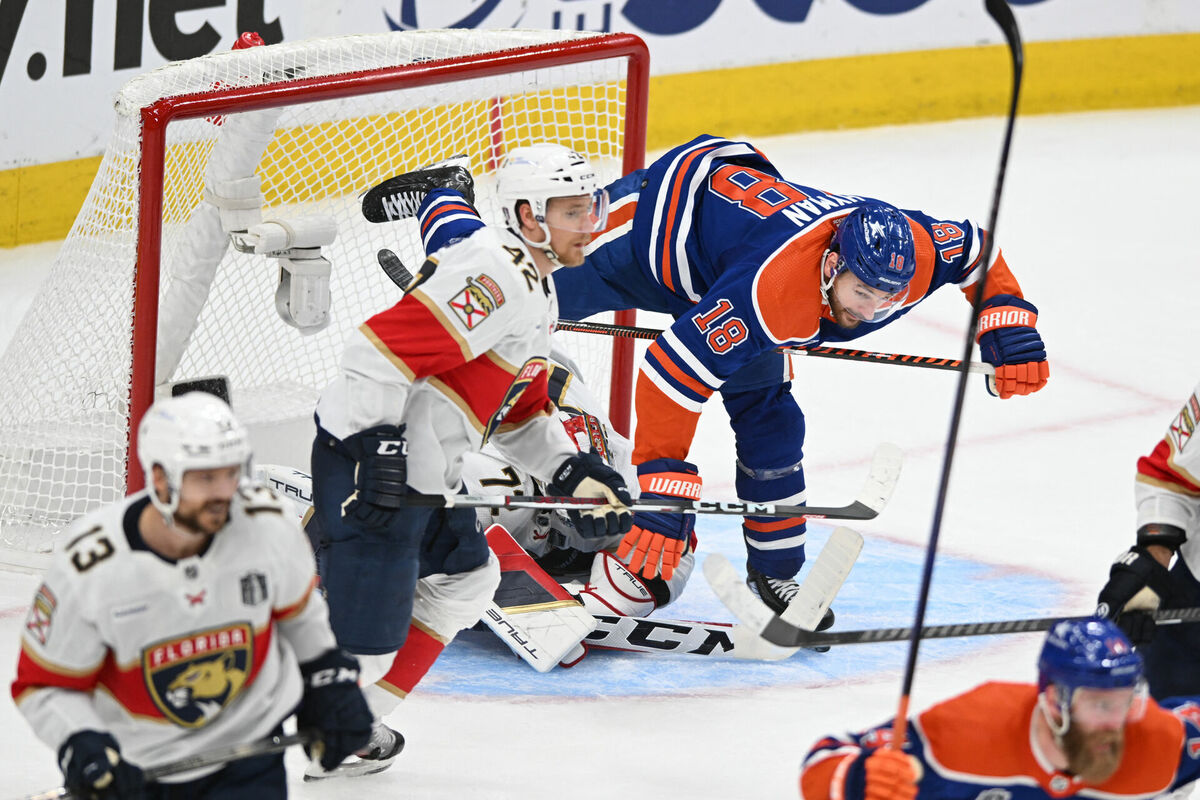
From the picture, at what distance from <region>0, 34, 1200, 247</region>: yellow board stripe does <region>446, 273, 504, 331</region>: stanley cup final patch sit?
4922 millimetres

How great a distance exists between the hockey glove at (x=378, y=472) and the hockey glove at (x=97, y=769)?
3.18 feet

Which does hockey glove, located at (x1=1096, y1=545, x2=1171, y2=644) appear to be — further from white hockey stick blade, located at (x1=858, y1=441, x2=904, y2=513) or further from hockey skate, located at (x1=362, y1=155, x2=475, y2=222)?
hockey skate, located at (x1=362, y1=155, x2=475, y2=222)

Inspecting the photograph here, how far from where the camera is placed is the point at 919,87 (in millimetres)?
8828

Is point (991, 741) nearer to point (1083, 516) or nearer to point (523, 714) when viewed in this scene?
point (523, 714)

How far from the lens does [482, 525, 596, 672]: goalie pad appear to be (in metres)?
4.12

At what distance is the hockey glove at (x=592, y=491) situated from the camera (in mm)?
3588

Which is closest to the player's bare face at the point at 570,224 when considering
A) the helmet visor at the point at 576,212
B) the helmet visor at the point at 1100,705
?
the helmet visor at the point at 576,212

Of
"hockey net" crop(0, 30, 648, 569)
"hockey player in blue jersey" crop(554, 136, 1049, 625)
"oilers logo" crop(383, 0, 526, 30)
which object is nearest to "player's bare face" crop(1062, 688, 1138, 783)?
"hockey player in blue jersey" crop(554, 136, 1049, 625)

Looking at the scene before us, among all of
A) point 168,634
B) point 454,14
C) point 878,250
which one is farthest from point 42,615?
point 454,14

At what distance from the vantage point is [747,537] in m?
4.56

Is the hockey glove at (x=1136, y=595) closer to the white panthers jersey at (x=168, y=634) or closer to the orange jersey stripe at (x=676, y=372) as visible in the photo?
the orange jersey stripe at (x=676, y=372)

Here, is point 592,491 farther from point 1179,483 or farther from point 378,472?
point 1179,483

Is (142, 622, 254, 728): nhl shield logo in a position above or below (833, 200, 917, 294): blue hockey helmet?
below

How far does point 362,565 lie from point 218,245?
1553 millimetres
